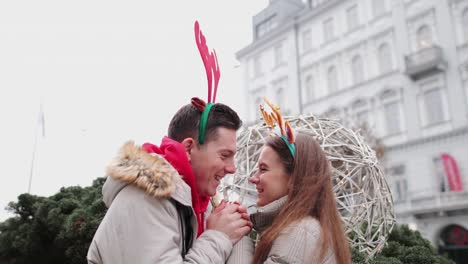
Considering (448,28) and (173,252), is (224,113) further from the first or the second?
(448,28)

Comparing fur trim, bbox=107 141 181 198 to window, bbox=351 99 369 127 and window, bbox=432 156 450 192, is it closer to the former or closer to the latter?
window, bbox=432 156 450 192

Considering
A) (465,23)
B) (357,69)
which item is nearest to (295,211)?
(465,23)

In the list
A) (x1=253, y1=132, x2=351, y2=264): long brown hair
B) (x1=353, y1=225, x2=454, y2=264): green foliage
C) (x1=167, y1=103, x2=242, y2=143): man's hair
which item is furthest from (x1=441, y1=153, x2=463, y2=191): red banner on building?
(x1=167, y1=103, x2=242, y2=143): man's hair

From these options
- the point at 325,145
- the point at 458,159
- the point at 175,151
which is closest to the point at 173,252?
the point at 175,151

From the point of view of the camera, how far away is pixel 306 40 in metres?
24.4

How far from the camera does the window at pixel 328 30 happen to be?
2306 cm

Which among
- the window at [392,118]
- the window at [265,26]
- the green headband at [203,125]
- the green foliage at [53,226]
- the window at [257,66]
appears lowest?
the green foliage at [53,226]

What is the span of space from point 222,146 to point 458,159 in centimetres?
1771

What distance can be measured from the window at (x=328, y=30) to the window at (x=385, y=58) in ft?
10.7

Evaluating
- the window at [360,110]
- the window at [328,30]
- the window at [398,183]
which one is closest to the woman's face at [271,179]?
the window at [398,183]

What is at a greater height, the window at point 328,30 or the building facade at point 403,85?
the window at point 328,30

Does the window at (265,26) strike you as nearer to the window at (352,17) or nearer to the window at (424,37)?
the window at (352,17)

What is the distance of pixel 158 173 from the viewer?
170 cm

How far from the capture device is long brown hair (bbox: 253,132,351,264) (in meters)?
1.95
